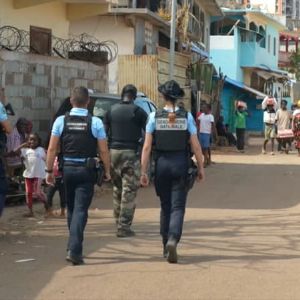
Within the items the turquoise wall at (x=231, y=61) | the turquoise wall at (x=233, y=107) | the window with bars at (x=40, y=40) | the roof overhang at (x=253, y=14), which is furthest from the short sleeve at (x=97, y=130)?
the turquoise wall at (x=231, y=61)

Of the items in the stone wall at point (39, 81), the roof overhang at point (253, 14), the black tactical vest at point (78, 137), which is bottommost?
the black tactical vest at point (78, 137)

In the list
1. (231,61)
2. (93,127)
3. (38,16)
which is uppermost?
(231,61)

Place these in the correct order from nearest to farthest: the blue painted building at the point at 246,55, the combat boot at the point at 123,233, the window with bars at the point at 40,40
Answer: the combat boot at the point at 123,233
the window with bars at the point at 40,40
the blue painted building at the point at 246,55

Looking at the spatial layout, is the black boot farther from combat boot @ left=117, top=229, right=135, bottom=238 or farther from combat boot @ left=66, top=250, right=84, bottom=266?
combat boot @ left=117, top=229, right=135, bottom=238

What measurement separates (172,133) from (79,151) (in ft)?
3.29

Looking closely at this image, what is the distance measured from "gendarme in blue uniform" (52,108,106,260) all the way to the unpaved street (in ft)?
1.96

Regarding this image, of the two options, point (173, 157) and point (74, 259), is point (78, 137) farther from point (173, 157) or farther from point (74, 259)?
point (74, 259)

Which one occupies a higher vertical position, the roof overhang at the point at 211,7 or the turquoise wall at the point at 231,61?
the roof overhang at the point at 211,7

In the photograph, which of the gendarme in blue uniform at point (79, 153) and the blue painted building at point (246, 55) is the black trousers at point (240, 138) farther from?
the gendarme in blue uniform at point (79, 153)

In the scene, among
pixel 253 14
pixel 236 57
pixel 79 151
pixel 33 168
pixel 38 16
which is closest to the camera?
pixel 79 151

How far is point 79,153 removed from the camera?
739 centimetres

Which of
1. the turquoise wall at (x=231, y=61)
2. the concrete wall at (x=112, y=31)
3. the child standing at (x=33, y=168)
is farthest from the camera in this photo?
the turquoise wall at (x=231, y=61)

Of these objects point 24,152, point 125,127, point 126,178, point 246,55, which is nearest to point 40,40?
point 24,152

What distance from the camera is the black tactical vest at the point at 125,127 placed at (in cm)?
907
